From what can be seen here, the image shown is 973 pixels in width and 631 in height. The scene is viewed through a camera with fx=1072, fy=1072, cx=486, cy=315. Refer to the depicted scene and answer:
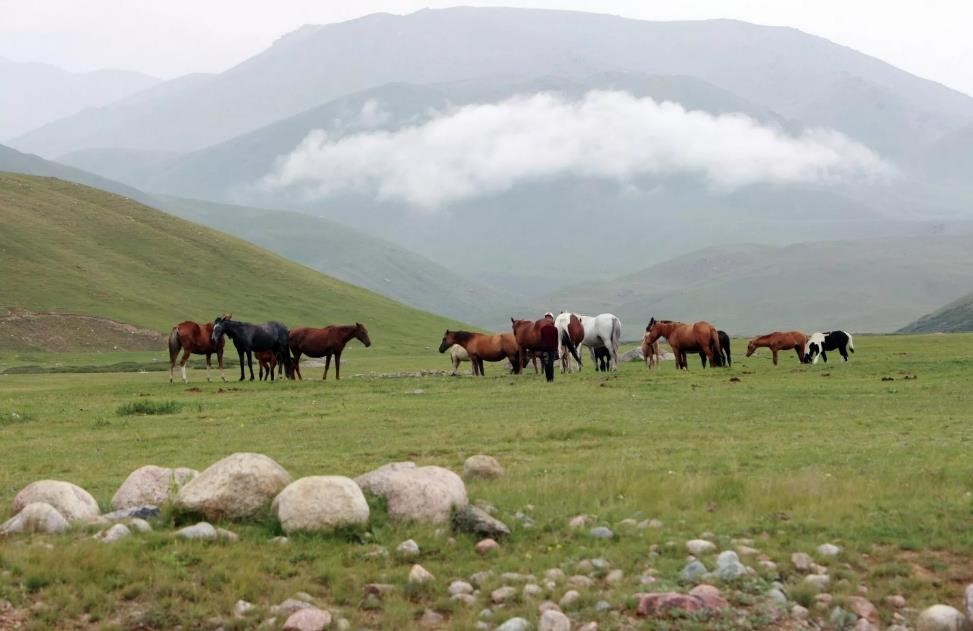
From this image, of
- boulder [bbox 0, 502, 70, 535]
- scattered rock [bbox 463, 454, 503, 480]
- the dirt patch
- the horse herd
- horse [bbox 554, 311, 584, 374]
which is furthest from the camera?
the dirt patch

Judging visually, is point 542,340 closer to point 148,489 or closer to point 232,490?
point 148,489

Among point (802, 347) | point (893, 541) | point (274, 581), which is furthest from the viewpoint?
point (802, 347)

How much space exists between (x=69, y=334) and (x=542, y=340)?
188 ft

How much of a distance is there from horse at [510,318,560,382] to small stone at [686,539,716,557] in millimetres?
25100

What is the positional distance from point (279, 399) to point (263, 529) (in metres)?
21.7

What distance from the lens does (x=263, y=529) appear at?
13.2 metres

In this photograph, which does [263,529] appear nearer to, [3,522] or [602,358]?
[3,522]

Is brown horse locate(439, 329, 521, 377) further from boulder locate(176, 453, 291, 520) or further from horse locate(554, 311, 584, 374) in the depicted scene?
boulder locate(176, 453, 291, 520)

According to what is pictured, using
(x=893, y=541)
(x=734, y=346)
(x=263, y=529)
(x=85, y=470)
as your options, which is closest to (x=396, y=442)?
(x=85, y=470)

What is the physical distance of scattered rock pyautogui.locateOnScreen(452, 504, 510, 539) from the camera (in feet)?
43.1

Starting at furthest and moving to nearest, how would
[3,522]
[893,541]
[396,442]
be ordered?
[396,442] < [3,522] < [893,541]

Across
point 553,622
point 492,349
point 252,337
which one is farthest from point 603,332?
point 553,622

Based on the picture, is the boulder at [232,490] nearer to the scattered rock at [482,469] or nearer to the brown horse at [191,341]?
the scattered rock at [482,469]

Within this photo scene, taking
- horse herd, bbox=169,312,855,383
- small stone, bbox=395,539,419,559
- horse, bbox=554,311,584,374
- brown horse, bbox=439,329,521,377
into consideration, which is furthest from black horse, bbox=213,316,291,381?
small stone, bbox=395,539,419,559
